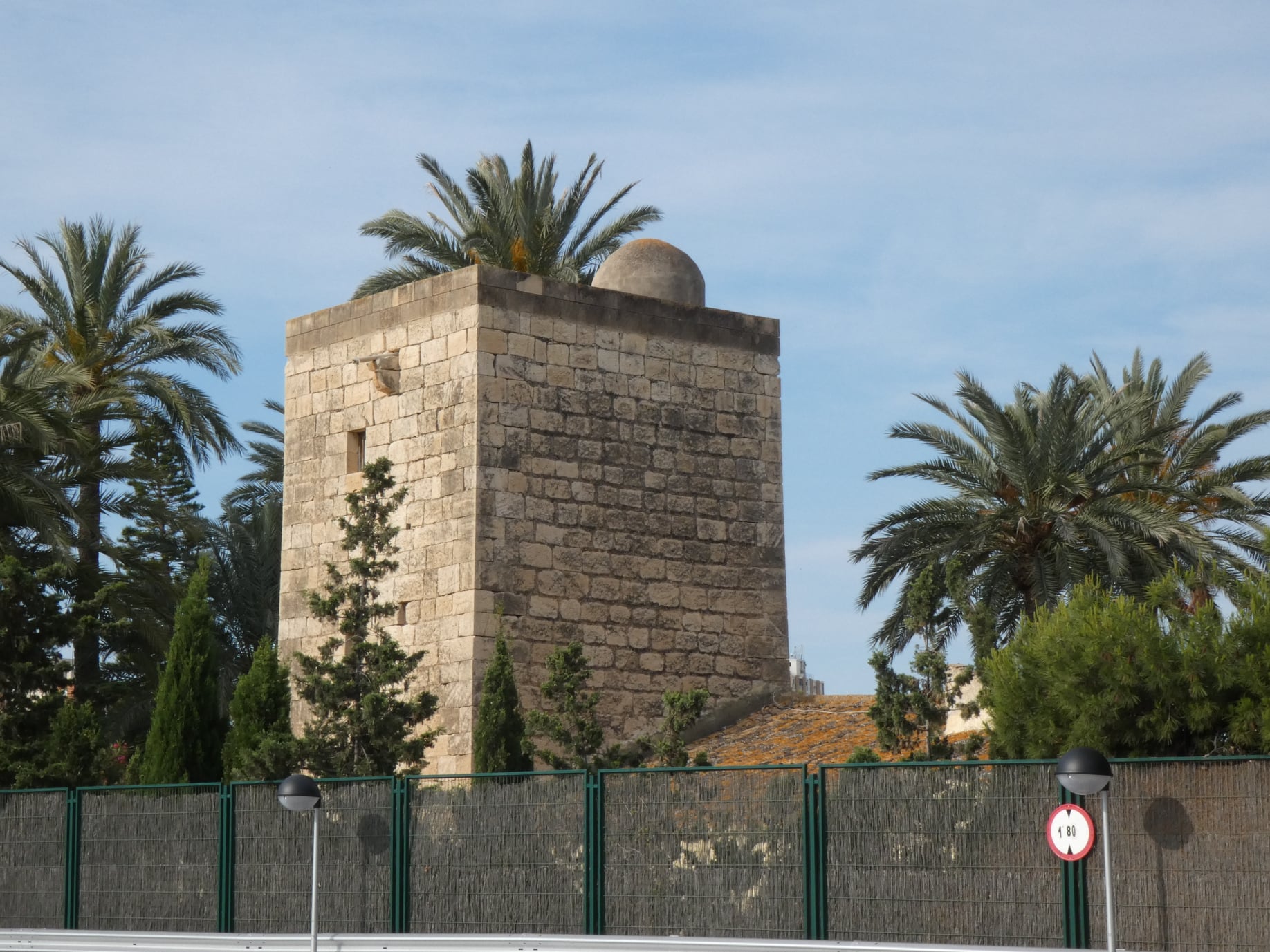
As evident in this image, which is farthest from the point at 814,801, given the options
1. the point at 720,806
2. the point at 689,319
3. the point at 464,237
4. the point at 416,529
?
the point at 464,237

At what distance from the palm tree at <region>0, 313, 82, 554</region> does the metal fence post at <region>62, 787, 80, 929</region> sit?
7.38 m

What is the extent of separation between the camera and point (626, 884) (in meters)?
14.3

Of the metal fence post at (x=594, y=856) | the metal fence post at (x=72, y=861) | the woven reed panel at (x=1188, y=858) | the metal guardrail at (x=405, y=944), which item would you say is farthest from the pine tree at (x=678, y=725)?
the metal fence post at (x=72, y=861)

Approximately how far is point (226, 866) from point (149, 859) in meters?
0.90

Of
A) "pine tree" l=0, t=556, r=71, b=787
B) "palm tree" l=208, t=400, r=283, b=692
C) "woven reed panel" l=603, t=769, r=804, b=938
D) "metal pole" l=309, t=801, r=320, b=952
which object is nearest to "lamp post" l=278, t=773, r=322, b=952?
"metal pole" l=309, t=801, r=320, b=952

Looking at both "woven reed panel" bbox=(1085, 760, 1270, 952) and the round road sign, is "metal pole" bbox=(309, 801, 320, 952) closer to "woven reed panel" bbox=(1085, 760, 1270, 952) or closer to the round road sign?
the round road sign

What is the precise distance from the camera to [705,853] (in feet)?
46.4

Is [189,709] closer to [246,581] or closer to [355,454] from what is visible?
[355,454]

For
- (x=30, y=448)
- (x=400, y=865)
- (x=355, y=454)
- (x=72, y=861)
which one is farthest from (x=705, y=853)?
(x=30, y=448)

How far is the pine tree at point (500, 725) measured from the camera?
18.7 meters

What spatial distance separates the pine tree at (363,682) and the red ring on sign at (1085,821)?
681cm

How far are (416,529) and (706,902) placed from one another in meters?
7.50

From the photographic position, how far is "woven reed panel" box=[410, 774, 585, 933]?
47.9 ft

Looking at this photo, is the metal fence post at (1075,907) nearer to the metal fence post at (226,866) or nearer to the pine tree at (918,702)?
the pine tree at (918,702)
